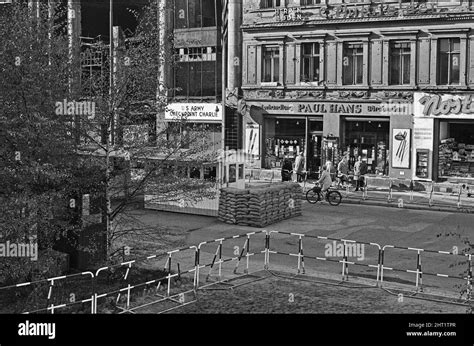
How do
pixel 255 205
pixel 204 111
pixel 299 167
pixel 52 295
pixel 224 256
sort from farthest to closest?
pixel 204 111, pixel 299 167, pixel 255 205, pixel 224 256, pixel 52 295

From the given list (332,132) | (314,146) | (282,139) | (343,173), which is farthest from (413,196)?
(282,139)

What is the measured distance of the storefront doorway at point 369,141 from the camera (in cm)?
4106

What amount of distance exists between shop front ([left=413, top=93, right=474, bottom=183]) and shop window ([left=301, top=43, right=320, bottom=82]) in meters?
6.81

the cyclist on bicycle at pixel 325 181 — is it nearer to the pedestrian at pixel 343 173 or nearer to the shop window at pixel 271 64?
the pedestrian at pixel 343 173

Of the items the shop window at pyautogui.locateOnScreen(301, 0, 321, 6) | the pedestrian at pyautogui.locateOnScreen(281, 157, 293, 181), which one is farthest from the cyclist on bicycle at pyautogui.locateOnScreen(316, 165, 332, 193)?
the shop window at pyautogui.locateOnScreen(301, 0, 321, 6)

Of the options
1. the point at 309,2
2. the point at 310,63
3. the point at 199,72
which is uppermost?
the point at 309,2

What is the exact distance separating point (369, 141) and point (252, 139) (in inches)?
314

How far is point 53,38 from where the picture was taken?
18.5 meters

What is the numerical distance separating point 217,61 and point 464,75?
17514 mm

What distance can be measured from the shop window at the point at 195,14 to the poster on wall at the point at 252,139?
843cm

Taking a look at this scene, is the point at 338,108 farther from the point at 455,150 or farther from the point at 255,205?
the point at 255,205

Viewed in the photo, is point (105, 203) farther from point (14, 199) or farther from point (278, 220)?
point (278, 220)

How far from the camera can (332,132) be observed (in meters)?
42.3

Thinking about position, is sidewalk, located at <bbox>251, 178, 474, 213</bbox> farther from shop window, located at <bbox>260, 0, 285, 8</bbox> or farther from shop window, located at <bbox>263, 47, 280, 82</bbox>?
shop window, located at <bbox>260, 0, 285, 8</bbox>
